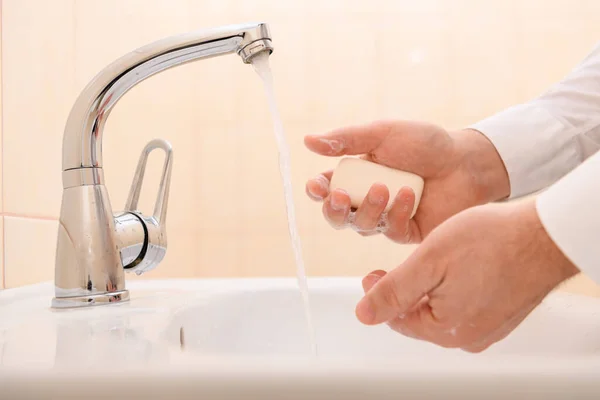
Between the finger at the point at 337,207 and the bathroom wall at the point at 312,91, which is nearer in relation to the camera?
the finger at the point at 337,207

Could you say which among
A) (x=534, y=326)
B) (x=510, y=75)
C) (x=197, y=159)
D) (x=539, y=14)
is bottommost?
(x=534, y=326)

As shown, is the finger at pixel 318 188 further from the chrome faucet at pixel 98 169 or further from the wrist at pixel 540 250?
the wrist at pixel 540 250

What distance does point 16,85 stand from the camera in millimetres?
658

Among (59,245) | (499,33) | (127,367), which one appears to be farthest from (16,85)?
(499,33)

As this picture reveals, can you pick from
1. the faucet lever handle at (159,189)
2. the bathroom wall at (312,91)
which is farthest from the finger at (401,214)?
the bathroom wall at (312,91)

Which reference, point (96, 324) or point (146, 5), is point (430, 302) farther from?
point (146, 5)

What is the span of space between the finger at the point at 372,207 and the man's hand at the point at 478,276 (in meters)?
0.19

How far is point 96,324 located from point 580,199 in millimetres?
323

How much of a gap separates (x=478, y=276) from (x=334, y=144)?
10.9 inches

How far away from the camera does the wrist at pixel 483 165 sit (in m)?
0.62

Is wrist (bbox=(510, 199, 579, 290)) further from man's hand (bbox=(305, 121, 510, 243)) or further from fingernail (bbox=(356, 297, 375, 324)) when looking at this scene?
man's hand (bbox=(305, 121, 510, 243))

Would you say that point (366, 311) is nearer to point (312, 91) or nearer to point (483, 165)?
point (483, 165)

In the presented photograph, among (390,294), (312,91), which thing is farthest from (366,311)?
(312,91)

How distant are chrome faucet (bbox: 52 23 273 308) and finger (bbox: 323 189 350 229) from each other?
5.7 inches
